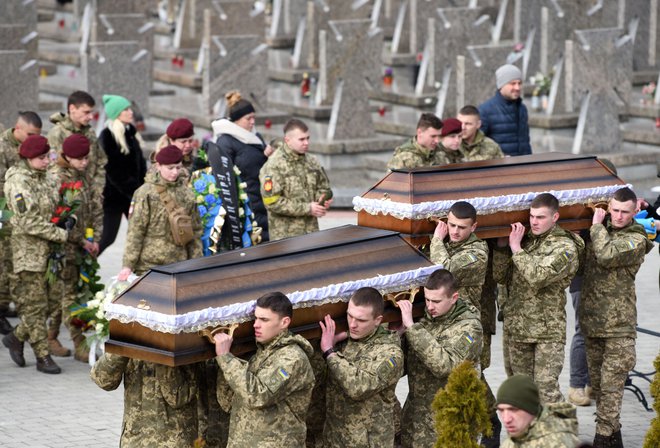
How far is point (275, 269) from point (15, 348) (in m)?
4.08

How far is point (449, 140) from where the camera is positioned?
11.1 metres

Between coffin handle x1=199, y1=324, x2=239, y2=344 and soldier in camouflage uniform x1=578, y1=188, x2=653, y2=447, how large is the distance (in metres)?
2.87

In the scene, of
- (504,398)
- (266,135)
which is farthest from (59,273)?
(266,135)

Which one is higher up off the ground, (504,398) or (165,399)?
(504,398)

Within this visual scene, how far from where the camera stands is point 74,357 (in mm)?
11367

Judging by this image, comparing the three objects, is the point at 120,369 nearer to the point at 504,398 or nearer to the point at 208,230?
the point at 504,398

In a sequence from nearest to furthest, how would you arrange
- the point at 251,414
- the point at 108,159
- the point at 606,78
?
the point at 251,414 → the point at 108,159 → the point at 606,78

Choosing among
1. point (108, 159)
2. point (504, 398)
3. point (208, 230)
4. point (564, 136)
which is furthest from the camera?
point (564, 136)

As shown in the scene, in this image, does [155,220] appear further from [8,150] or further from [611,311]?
[611,311]

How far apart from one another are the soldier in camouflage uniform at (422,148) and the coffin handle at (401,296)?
2.62 metres

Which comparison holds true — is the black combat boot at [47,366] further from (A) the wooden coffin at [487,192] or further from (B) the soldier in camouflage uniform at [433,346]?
(B) the soldier in camouflage uniform at [433,346]

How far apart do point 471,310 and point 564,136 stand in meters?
11.9

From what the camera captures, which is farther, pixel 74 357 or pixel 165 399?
pixel 74 357

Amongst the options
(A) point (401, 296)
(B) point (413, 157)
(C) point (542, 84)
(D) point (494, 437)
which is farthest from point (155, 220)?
(C) point (542, 84)
